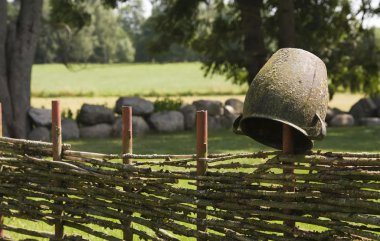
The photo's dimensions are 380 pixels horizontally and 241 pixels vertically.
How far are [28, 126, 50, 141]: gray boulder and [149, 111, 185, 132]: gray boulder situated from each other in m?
2.68

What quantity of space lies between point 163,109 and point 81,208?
10532 mm

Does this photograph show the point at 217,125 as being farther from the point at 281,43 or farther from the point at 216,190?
the point at 216,190

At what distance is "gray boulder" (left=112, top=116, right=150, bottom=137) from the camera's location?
14195mm

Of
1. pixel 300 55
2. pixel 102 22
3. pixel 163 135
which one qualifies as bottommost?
pixel 163 135

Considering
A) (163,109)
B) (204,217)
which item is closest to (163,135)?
(163,109)

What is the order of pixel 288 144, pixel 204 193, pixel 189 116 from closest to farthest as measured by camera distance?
pixel 288 144, pixel 204 193, pixel 189 116

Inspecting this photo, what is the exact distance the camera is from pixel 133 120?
14.3 m

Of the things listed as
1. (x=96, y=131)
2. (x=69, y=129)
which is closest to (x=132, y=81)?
(x=96, y=131)

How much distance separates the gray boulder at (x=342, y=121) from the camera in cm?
1611

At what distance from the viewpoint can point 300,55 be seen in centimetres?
386

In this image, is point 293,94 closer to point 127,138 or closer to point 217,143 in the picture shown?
point 127,138

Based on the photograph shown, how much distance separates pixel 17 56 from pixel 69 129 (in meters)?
2.25

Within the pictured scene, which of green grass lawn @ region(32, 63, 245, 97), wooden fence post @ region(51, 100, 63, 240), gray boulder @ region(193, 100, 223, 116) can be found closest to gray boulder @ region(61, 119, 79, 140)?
gray boulder @ region(193, 100, 223, 116)

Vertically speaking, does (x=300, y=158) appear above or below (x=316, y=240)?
above
